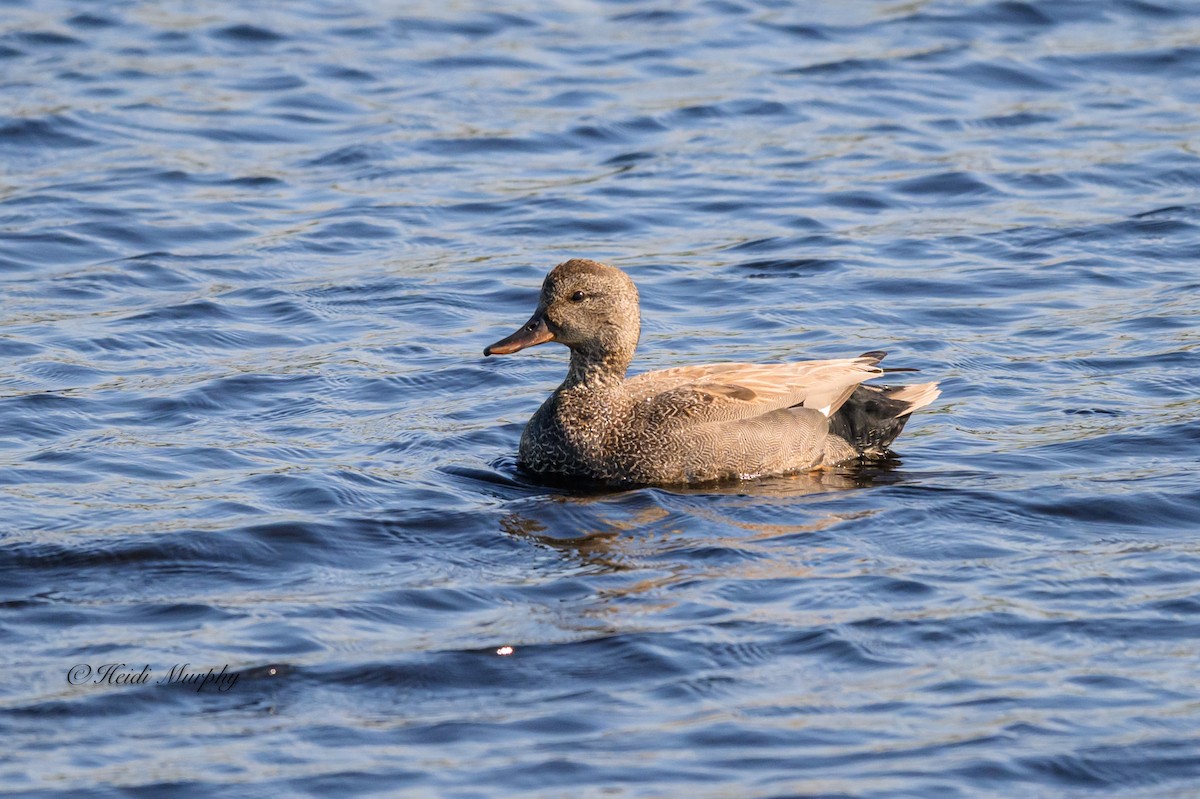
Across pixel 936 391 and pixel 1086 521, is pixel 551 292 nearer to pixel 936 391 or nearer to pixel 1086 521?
pixel 936 391

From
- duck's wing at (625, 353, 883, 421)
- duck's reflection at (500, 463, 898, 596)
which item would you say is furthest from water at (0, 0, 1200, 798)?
duck's wing at (625, 353, 883, 421)

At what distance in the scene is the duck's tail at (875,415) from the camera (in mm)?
10109

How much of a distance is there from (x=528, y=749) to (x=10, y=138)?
11.8 metres

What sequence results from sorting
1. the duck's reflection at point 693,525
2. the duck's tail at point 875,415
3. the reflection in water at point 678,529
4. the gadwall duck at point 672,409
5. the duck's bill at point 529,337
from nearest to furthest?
the reflection in water at point 678,529 < the duck's reflection at point 693,525 < the gadwall duck at point 672,409 < the duck's bill at point 529,337 < the duck's tail at point 875,415

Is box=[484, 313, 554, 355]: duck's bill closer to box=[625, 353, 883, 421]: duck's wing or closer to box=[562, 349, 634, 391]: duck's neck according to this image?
box=[562, 349, 634, 391]: duck's neck

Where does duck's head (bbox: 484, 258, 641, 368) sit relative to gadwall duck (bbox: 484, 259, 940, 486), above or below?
above

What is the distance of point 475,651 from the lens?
748 cm

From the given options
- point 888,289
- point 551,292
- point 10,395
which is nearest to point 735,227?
point 888,289

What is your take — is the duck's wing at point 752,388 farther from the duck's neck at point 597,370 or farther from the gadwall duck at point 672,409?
the duck's neck at point 597,370

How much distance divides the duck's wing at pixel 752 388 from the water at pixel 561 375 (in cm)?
42

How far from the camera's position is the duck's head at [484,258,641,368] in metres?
10.0

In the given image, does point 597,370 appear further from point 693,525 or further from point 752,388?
point 693,525

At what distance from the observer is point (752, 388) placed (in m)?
9.89

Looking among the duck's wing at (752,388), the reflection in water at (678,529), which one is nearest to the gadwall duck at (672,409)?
the duck's wing at (752,388)
